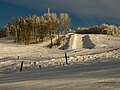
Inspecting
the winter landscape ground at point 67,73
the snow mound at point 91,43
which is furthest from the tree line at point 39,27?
the winter landscape ground at point 67,73

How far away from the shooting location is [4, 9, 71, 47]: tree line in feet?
443

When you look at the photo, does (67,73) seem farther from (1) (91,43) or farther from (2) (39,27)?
(2) (39,27)

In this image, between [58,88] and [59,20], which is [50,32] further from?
[58,88]

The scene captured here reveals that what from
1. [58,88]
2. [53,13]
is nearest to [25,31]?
[53,13]

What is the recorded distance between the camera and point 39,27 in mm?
144125

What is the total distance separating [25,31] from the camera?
138375mm

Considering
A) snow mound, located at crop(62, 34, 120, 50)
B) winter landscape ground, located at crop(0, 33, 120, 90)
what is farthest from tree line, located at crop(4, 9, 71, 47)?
winter landscape ground, located at crop(0, 33, 120, 90)

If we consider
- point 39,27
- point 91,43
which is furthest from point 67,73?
point 39,27

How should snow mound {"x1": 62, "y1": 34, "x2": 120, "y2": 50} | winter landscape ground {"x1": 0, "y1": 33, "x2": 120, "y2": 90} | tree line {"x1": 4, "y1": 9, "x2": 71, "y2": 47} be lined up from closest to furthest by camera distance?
winter landscape ground {"x1": 0, "y1": 33, "x2": 120, "y2": 90} → snow mound {"x1": 62, "y1": 34, "x2": 120, "y2": 50} → tree line {"x1": 4, "y1": 9, "x2": 71, "y2": 47}

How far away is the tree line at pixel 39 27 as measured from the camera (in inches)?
5320

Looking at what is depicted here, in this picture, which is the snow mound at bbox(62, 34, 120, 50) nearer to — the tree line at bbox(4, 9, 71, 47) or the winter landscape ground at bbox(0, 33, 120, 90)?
the tree line at bbox(4, 9, 71, 47)

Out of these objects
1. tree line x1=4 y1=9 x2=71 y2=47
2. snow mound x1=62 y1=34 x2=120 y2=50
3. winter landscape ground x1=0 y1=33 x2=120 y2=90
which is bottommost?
winter landscape ground x1=0 y1=33 x2=120 y2=90

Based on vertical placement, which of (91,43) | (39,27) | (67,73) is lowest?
(67,73)

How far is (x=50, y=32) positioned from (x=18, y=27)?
19.3 meters
